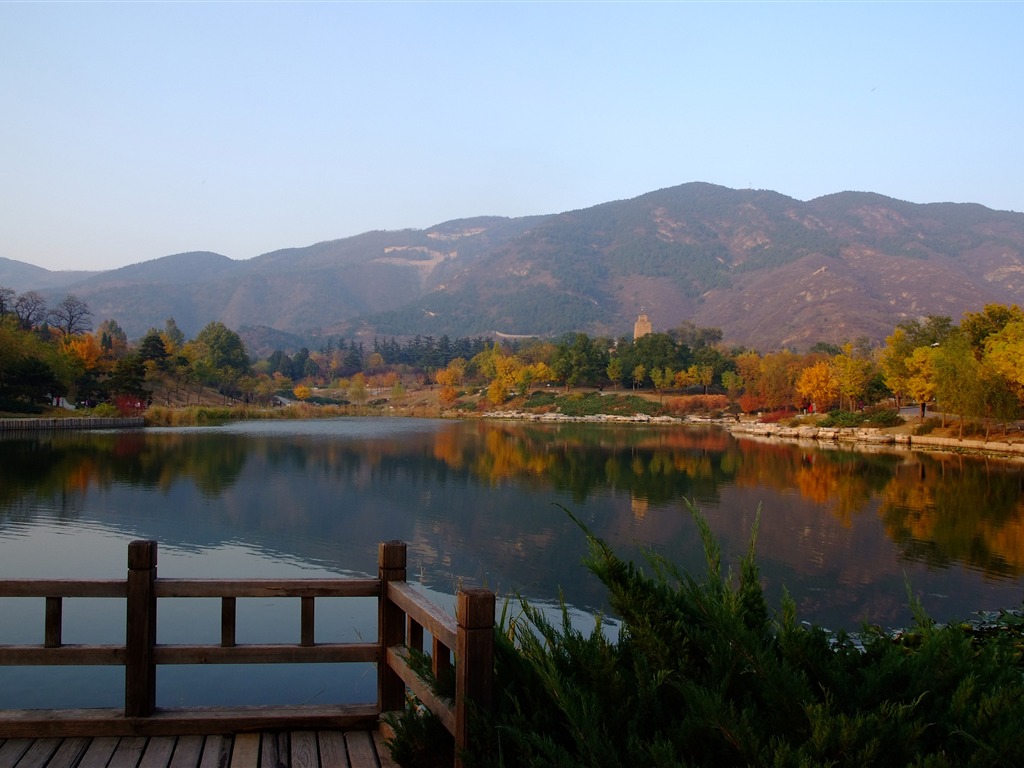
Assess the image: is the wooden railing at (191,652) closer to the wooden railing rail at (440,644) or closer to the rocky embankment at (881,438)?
the wooden railing rail at (440,644)

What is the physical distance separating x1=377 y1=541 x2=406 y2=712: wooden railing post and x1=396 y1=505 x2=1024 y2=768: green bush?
2.62 feet

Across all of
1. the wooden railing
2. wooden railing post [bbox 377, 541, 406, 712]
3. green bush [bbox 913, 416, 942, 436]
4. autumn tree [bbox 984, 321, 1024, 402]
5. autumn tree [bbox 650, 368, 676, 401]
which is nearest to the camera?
the wooden railing

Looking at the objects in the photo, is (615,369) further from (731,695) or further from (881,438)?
(731,695)

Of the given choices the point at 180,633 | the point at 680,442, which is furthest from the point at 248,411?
the point at 180,633

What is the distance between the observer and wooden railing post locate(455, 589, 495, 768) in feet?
10.2

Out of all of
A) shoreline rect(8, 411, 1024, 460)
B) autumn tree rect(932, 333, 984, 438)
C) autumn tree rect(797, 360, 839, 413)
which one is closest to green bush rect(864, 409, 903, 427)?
shoreline rect(8, 411, 1024, 460)

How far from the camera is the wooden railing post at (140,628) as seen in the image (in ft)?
13.0

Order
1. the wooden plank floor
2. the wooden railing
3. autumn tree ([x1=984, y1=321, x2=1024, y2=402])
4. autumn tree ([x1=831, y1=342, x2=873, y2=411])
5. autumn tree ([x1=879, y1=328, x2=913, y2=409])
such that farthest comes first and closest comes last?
autumn tree ([x1=831, y1=342, x2=873, y2=411]) < autumn tree ([x1=879, y1=328, x2=913, y2=409]) < autumn tree ([x1=984, y1=321, x2=1024, y2=402]) < the wooden railing < the wooden plank floor

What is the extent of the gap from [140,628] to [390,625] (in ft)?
3.77

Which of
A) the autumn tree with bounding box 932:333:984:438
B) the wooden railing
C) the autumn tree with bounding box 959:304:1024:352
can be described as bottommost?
the wooden railing

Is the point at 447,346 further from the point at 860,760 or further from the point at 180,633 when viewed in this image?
the point at 860,760

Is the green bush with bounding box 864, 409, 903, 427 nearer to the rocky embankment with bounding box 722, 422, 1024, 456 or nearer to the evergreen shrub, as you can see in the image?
the evergreen shrub

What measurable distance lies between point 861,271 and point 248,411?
162 m

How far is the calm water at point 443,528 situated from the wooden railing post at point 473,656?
5.62 ft
